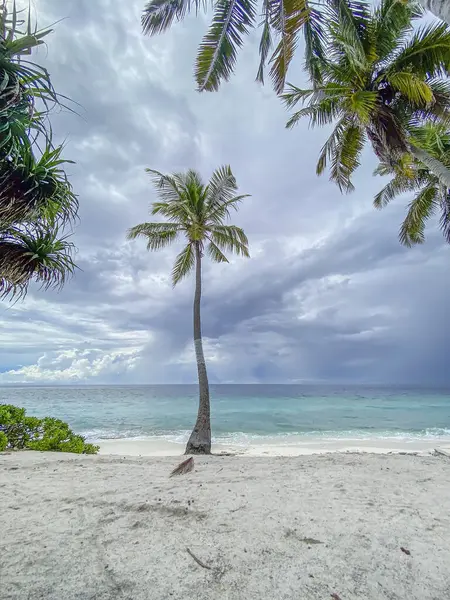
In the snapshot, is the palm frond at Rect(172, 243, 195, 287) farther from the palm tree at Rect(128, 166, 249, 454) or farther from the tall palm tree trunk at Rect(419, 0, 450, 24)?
the tall palm tree trunk at Rect(419, 0, 450, 24)

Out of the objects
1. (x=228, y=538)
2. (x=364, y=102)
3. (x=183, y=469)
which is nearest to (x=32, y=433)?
(x=183, y=469)

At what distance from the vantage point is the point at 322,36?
21.6ft

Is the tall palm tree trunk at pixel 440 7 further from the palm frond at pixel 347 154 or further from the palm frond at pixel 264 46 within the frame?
the palm frond at pixel 347 154

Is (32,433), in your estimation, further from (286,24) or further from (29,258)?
(286,24)

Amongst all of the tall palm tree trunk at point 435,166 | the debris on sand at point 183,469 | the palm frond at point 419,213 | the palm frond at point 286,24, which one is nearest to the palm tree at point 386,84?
the tall palm tree trunk at point 435,166

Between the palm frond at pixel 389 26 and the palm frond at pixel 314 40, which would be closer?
the palm frond at pixel 314 40

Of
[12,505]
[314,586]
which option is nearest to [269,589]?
[314,586]

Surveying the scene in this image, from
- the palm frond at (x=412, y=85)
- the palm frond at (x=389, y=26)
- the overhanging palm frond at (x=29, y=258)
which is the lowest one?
the overhanging palm frond at (x=29, y=258)

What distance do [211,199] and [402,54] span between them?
7215 millimetres

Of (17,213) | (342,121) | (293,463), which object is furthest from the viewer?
(342,121)

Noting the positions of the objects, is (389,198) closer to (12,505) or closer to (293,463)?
(293,463)

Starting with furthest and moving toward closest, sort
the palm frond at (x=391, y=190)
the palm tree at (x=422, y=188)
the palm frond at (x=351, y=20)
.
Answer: the palm frond at (x=391, y=190)
the palm tree at (x=422, y=188)
the palm frond at (x=351, y=20)

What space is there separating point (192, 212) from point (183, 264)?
2.34 metres

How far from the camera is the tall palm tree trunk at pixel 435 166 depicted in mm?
7733
